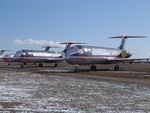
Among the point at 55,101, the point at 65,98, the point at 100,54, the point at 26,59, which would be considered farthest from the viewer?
the point at 26,59

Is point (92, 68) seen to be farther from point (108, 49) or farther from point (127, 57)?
point (127, 57)

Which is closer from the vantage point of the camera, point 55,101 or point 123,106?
point 123,106

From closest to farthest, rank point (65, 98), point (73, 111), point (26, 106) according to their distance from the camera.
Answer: point (73, 111) < point (26, 106) < point (65, 98)

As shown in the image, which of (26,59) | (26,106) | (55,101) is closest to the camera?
(26,106)

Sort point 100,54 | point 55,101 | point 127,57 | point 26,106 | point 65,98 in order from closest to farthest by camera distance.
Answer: point 26,106
point 55,101
point 65,98
point 100,54
point 127,57

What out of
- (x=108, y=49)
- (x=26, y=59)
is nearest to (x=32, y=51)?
(x=26, y=59)

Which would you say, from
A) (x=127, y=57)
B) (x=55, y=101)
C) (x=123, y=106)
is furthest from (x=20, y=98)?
(x=127, y=57)

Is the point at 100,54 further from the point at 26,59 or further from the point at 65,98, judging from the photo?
the point at 65,98

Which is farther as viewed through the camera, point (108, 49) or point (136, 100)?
point (108, 49)

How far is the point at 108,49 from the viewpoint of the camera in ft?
207

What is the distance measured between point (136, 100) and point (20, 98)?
230 inches

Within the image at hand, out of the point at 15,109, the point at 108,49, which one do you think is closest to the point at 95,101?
the point at 15,109

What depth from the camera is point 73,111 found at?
14.2 metres

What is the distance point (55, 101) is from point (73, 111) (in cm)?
309
